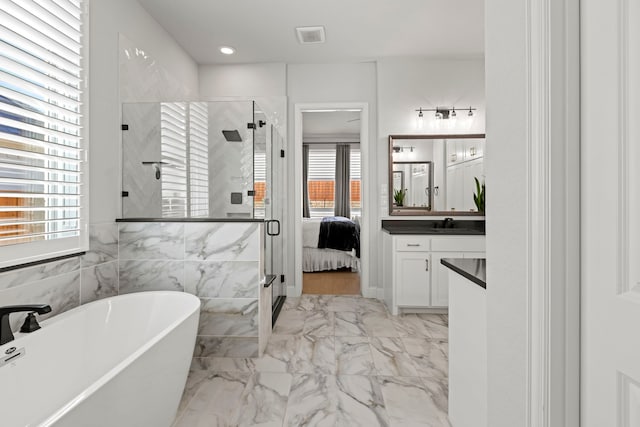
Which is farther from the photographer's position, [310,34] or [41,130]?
[310,34]

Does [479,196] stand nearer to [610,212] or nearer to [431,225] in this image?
[431,225]

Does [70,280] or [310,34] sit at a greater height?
[310,34]

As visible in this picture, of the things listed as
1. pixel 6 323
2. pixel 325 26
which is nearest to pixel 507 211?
pixel 6 323

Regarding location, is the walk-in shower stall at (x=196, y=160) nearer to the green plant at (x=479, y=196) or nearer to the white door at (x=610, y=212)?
the white door at (x=610, y=212)

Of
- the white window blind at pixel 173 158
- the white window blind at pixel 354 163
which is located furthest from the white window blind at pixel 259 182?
the white window blind at pixel 354 163

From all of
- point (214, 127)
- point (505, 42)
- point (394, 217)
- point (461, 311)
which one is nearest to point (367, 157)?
point (394, 217)

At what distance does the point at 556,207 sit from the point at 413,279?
→ 2609 millimetres

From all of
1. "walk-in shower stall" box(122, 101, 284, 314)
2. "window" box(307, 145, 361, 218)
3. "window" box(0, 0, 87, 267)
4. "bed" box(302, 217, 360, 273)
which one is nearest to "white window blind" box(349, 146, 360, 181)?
"window" box(307, 145, 361, 218)

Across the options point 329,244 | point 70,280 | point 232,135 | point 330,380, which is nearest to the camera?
point 70,280

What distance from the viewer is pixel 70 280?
5.99 ft

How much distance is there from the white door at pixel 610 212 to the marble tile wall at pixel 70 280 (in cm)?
212

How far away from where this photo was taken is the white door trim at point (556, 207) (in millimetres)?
679

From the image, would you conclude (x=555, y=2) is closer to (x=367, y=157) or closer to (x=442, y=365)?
(x=442, y=365)

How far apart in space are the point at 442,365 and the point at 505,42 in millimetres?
2032
